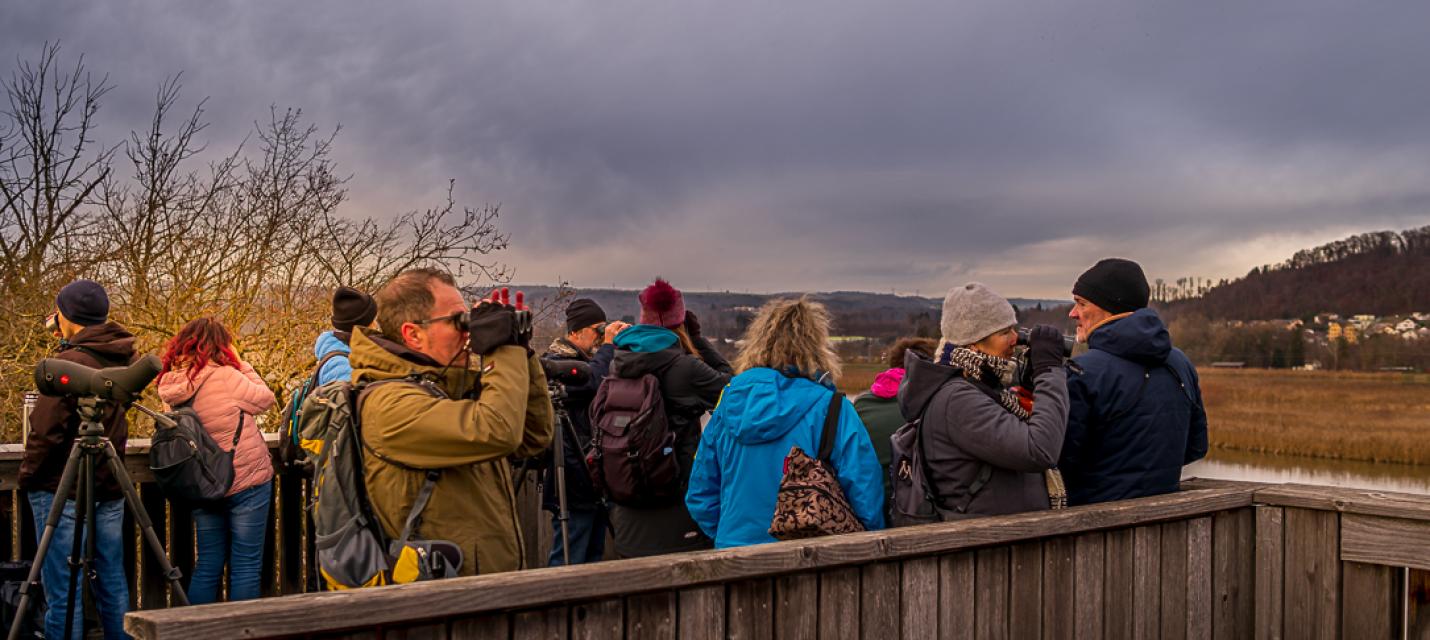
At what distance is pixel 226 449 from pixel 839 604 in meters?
3.02

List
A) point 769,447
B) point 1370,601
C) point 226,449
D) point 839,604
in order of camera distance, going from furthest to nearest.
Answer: point 226,449, point 769,447, point 1370,601, point 839,604

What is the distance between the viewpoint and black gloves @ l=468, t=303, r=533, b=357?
2.62 meters

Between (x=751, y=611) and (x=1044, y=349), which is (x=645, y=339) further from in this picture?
(x=751, y=611)

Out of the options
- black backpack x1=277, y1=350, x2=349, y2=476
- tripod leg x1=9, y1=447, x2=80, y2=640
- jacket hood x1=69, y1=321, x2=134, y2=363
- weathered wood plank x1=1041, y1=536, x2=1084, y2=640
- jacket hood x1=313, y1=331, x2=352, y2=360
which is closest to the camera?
weathered wood plank x1=1041, y1=536, x2=1084, y2=640

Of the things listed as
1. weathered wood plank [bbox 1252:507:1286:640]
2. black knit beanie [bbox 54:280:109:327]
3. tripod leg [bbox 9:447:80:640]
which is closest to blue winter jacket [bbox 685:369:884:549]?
weathered wood plank [bbox 1252:507:1286:640]

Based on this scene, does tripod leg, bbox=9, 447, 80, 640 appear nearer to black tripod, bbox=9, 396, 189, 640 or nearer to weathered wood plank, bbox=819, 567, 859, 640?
black tripod, bbox=9, 396, 189, 640

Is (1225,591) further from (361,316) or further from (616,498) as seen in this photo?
(361,316)

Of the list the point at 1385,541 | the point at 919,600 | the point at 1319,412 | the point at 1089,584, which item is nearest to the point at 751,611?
the point at 919,600

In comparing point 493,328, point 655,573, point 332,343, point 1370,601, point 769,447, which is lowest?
point 1370,601

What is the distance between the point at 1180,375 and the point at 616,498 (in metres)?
2.31

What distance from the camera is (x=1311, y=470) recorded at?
5781 centimetres

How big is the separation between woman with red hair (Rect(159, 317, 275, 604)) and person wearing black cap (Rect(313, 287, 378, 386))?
34cm

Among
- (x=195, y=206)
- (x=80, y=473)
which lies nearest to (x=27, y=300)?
(x=195, y=206)

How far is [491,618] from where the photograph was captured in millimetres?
2102
